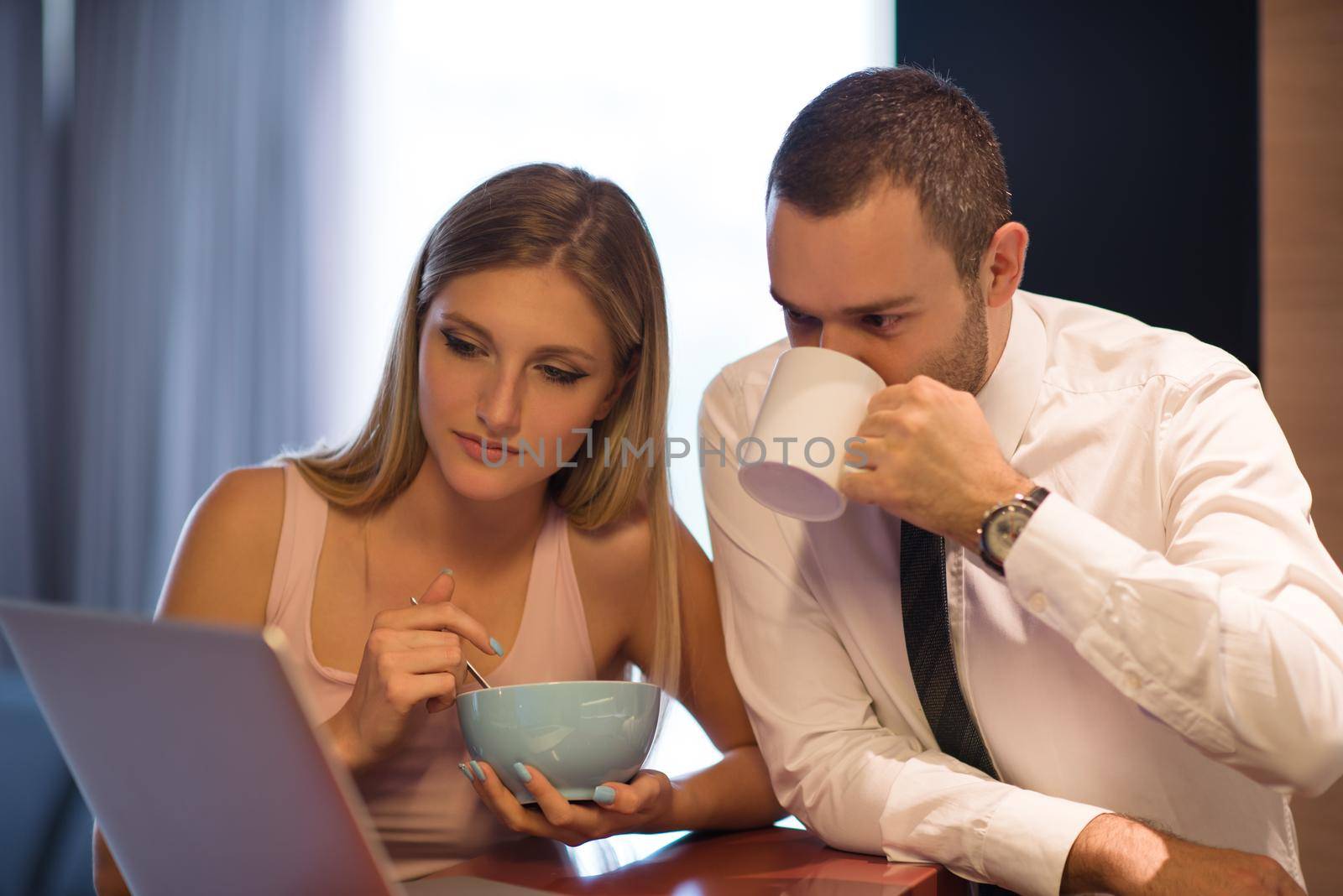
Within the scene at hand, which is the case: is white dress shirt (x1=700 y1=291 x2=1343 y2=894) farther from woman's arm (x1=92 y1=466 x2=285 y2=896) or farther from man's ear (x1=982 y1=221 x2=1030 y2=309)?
woman's arm (x1=92 y1=466 x2=285 y2=896)

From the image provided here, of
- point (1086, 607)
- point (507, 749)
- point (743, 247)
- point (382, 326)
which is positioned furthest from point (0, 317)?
point (1086, 607)

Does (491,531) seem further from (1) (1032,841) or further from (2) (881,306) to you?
(1) (1032,841)

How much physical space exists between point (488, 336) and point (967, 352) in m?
0.50

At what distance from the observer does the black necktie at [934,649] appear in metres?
1.21

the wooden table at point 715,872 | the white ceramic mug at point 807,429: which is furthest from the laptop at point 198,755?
the white ceramic mug at point 807,429

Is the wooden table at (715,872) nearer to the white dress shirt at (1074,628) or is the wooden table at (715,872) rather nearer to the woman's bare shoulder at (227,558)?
the white dress shirt at (1074,628)

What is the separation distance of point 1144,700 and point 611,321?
0.69m

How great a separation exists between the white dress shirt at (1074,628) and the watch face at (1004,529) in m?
0.02

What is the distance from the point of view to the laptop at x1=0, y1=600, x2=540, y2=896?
0.62 metres

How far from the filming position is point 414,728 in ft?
4.27

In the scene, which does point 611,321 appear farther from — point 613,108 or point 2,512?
point 2,512

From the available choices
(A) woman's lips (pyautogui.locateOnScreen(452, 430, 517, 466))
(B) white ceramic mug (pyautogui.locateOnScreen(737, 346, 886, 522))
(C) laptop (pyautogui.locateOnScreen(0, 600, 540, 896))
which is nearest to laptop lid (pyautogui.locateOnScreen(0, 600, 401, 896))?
(C) laptop (pyautogui.locateOnScreen(0, 600, 540, 896))

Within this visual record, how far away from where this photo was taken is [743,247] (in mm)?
2650

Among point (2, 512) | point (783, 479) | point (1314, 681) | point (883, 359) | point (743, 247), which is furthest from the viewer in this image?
point (2, 512)
